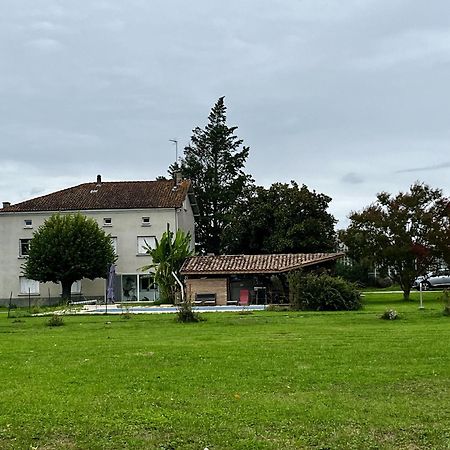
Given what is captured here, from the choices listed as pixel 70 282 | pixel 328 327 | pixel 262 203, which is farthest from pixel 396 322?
pixel 262 203

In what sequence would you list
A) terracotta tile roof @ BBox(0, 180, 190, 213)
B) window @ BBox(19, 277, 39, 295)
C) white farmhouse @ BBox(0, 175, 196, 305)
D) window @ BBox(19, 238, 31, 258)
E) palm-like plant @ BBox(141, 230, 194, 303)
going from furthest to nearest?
window @ BBox(19, 238, 31, 258) < terracotta tile roof @ BBox(0, 180, 190, 213) < window @ BBox(19, 277, 39, 295) < white farmhouse @ BBox(0, 175, 196, 305) < palm-like plant @ BBox(141, 230, 194, 303)

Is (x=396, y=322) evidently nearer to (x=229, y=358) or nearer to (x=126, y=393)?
(x=229, y=358)

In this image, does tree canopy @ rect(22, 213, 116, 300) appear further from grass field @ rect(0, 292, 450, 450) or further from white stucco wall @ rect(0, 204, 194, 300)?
grass field @ rect(0, 292, 450, 450)

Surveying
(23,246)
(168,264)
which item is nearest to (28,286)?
(23,246)

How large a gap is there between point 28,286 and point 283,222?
19904 millimetres

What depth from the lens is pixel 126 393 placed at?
29.7 ft

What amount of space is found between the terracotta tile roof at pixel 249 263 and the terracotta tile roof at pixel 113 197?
1221 centimetres

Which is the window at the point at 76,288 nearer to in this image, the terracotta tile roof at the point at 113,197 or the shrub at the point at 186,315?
the terracotta tile roof at the point at 113,197

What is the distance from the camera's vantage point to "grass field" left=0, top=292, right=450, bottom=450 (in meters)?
6.75

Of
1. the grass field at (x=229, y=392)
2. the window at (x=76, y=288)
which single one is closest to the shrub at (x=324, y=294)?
the grass field at (x=229, y=392)

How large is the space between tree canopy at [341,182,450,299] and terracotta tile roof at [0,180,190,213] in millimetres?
16621

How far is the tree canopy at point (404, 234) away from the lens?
38.3 meters

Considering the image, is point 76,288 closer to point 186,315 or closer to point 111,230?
point 111,230

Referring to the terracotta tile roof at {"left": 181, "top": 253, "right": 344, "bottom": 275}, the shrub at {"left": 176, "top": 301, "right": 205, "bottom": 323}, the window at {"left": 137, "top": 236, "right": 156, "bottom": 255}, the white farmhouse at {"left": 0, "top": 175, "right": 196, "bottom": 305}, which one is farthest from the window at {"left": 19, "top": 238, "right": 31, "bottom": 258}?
the shrub at {"left": 176, "top": 301, "right": 205, "bottom": 323}
